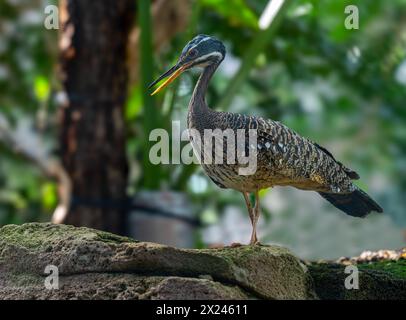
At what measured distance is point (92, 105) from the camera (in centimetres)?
821

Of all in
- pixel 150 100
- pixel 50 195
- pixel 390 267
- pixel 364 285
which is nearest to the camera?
pixel 364 285

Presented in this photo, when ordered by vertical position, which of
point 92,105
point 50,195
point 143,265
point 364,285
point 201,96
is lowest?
point 364,285

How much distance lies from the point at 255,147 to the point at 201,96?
1.30ft

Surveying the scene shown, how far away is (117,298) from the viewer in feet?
12.5

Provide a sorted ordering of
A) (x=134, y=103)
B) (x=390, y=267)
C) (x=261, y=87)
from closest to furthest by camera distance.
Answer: (x=390, y=267), (x=134, y=103), (x=261, y=87)

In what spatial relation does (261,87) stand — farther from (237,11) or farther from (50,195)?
(237,11)

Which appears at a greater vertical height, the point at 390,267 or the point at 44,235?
the point at 44,235

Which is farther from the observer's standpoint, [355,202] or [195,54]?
[355,202]

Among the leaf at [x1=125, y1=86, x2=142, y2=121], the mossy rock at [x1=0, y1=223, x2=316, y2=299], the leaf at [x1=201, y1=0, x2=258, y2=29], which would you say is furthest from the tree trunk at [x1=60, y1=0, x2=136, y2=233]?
the mossy rock at [x1=0, y1=223, x2=316, y2=299]

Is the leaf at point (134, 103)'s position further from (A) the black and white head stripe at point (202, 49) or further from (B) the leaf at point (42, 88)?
(A) the black and white head stripe at point (202, 49)

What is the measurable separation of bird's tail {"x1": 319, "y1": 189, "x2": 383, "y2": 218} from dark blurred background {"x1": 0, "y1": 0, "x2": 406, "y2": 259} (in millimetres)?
2511

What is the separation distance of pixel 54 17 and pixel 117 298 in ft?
10.7

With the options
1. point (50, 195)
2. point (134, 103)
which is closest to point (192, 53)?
point (134, 103)

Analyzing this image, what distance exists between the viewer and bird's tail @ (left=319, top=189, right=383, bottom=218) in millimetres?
4910
